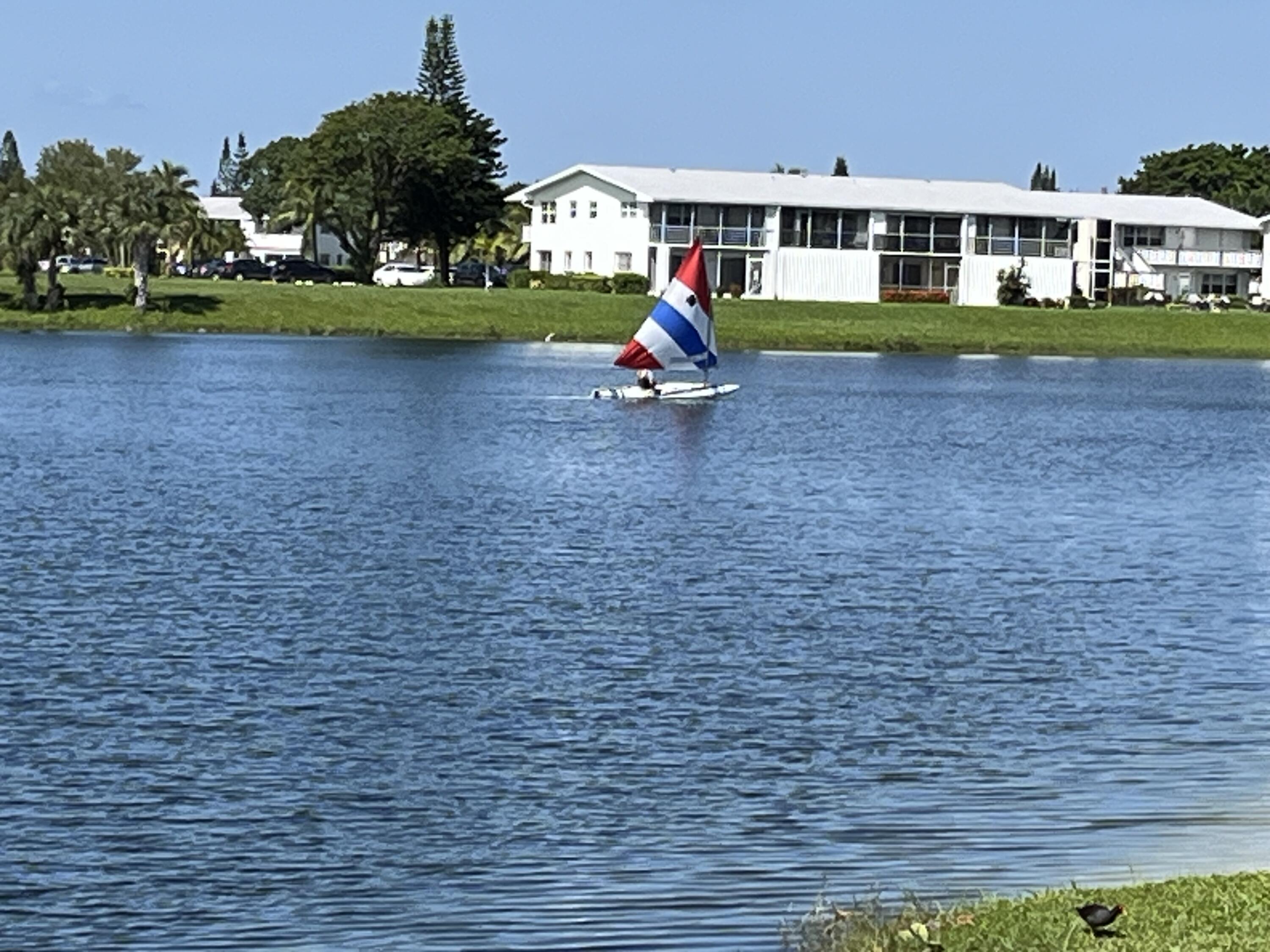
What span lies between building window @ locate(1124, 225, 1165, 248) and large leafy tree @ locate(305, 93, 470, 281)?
4021cm

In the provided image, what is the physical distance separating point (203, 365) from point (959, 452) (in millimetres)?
34796

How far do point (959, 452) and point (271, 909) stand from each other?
4324cm

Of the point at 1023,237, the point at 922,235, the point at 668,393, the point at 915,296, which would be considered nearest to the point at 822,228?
the point at 922,235

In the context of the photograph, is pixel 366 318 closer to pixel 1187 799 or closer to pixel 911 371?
pixel 911 371

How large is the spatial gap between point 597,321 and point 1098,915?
97.7 metres

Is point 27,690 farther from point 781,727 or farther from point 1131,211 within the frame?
point 1131,211

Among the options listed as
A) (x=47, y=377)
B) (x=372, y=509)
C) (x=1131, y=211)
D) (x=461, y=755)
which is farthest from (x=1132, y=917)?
(x=1131, y=211)

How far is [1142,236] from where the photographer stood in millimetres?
146500

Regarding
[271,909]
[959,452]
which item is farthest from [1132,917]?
[959,452]

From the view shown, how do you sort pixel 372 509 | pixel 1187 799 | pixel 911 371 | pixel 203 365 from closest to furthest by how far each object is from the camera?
1. pixel 1187 799
2. pixel 372 509
3. pixel 203 365
4. pixel 911 371

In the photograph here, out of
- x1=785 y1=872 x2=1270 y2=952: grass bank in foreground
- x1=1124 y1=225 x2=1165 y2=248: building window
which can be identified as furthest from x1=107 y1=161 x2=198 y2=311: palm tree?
x1=785 y1=872 x2=1270 y2=952: grass bank in foreground

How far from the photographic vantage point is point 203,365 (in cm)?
8325

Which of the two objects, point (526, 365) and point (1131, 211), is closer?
point (526, 365)

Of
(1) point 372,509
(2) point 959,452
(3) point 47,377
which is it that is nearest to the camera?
(1) point 372,509
